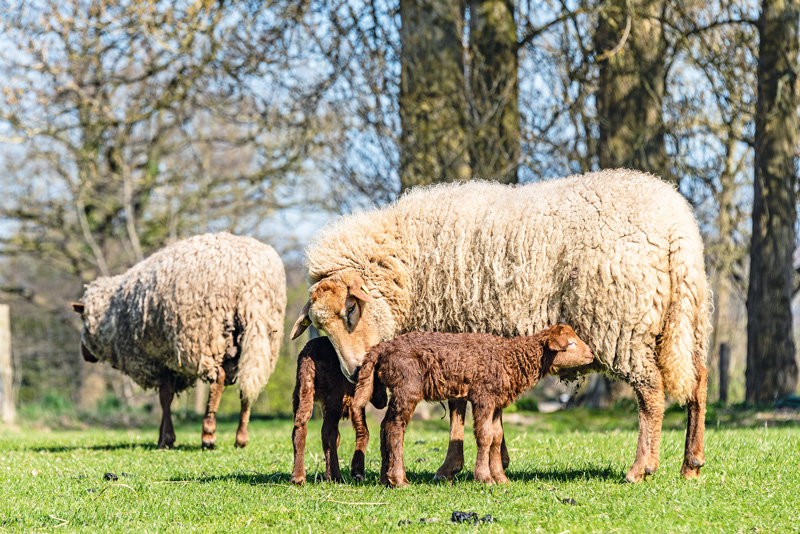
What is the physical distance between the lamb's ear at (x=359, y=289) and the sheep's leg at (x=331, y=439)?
797 millimetres

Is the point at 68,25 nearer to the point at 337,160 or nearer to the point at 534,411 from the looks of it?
the point at 337,160

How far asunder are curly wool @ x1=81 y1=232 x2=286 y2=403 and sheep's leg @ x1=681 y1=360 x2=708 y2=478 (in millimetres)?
4283

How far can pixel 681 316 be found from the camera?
17.8 feet

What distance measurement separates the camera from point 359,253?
614 centimetres

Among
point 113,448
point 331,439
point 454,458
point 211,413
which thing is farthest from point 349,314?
point 113,448

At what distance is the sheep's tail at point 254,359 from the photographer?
26.2ft

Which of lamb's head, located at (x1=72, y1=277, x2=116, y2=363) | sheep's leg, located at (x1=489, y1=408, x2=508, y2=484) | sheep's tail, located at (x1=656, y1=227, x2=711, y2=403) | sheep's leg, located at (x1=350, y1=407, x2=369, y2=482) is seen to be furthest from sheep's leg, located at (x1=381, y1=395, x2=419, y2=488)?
lamb's head, located at (x1=72, y1=277, x2=116, y2=363)

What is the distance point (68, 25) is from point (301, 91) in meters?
3.74

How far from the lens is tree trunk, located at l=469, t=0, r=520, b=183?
1086 cm

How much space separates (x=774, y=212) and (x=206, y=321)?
818 cm

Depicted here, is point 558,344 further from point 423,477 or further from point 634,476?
point 423,477

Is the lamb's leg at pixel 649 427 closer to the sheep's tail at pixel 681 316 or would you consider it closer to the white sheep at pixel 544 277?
the white sheep at pixel 544 277

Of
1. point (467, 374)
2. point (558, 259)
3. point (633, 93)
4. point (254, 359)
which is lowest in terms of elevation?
point (254, 359)

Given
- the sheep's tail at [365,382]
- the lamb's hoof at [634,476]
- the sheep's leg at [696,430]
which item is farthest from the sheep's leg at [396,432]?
the sheep's leg at [696,430]
